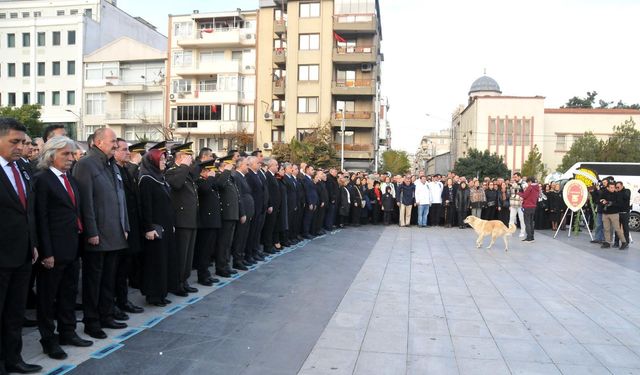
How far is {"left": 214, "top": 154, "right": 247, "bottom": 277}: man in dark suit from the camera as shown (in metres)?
8.84

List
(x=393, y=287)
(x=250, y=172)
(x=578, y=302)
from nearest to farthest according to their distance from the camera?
(x=578, y=302) → (x=393, y=287) → (x=250, y=172)

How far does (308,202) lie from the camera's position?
14242mm

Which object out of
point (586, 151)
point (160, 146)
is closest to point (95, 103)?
point (586, 151)

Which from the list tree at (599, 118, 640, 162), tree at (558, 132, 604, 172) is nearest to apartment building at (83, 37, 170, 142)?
tree at (558, 132, 604, 172)

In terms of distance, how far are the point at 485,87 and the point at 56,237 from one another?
84.8 m

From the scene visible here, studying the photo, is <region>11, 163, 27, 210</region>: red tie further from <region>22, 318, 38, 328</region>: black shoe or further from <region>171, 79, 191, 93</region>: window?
<region>171, 79, 191, 93</region>: window

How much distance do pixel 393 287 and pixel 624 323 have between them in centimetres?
328

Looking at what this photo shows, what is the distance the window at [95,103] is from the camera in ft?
165

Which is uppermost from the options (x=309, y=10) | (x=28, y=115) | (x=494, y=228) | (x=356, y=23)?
(x=309, y=10)

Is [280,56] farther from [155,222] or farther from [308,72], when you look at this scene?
[155,222]

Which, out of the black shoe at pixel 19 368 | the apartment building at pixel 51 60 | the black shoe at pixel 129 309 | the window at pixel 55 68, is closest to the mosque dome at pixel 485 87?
the apartment building at pixel 51 60

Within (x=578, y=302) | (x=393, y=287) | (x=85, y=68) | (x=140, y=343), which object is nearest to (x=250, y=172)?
(x=393, y=287)

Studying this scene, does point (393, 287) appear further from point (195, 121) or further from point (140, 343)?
point (195, 121)

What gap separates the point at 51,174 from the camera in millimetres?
4977
